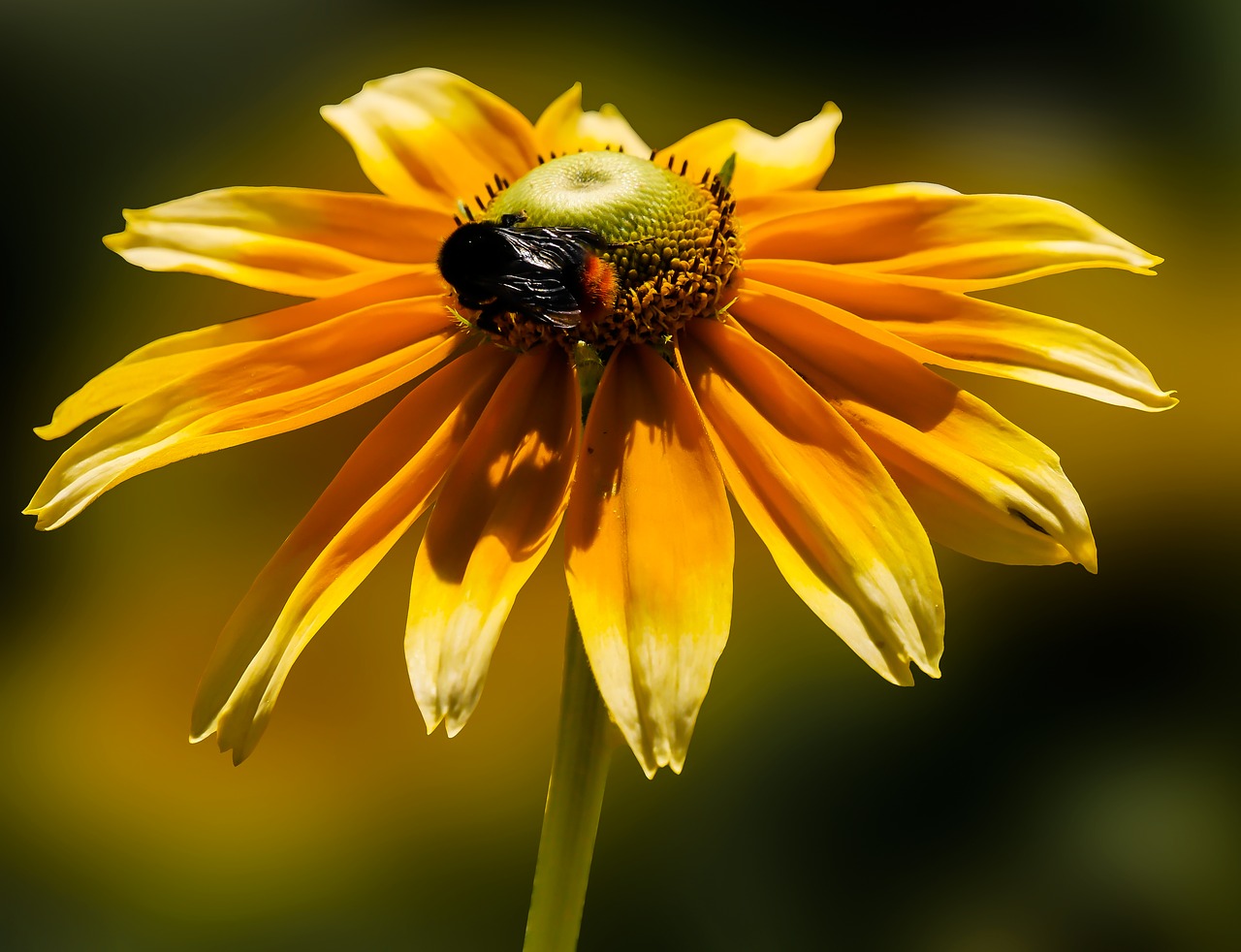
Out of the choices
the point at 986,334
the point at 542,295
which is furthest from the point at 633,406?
the point at 986,334

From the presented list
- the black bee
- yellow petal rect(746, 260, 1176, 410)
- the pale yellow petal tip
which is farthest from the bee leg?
the pale yellow petal tip

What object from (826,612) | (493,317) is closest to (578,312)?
(493,317)

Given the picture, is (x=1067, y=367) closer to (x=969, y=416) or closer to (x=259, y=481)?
(x=969, y=416)

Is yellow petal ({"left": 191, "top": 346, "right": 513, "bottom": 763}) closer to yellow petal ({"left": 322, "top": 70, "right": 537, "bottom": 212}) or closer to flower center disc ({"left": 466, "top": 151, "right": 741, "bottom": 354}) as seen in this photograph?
flower center disc ({"left": 466, "top": 151, "right": 741, "bottom": 354})

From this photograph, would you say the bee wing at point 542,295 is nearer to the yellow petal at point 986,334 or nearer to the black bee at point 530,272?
the black bee at point 530,272

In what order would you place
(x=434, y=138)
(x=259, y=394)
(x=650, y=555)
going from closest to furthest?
(x=650, y=555)
(x=259, y=394)
(x=434, y=138)

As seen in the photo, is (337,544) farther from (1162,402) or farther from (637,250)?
(1162,402)
